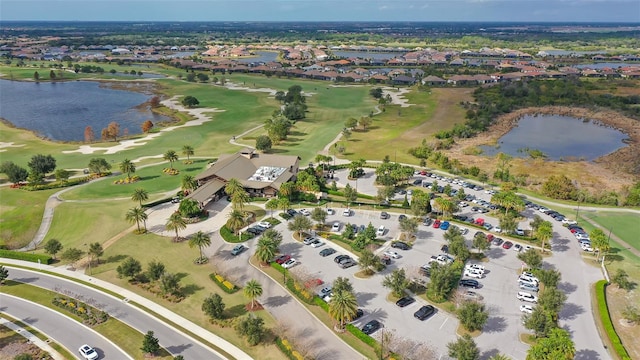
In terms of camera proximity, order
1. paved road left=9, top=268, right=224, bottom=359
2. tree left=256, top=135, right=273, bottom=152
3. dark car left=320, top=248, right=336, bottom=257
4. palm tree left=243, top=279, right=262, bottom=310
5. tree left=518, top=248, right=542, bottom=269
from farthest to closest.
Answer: tree left=256, top=135, right=273, bottom=152
dark car left=320, top=248, right=336, bottom=257
tree left=518, top=248, right=542, bottom=269
palm tree left=243, top=279, right=262, bottom=310
paved road left=9, top=268, right=224, bottom=359

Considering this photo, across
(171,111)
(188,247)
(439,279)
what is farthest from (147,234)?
(171,111)

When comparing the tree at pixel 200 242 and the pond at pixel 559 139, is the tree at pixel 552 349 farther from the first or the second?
the pond at pixel 559 139

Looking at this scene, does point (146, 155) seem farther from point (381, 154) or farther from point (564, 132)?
point (564, 132)

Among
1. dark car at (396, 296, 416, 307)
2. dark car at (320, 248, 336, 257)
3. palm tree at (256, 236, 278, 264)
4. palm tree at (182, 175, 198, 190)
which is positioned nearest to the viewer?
dark car at (396, 296, 416, 307)

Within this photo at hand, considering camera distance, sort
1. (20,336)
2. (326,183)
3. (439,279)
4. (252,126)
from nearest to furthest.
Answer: (20,336) < (439,279) < (326,183) < (252,126)

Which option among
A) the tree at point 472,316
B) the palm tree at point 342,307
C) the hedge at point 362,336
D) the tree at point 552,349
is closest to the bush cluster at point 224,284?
the palm tree at point 342,307

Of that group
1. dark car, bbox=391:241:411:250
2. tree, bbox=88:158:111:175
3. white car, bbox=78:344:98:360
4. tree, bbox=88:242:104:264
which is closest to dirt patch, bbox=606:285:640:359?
dark car, bbox=391:241:411:250

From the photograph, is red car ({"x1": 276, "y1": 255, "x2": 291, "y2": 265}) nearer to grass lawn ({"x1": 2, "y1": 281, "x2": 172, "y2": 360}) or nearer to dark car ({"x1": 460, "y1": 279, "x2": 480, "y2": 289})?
grass lawn ({"x1": 2, "y1": 281, "x2": 172, "y2": 360})
